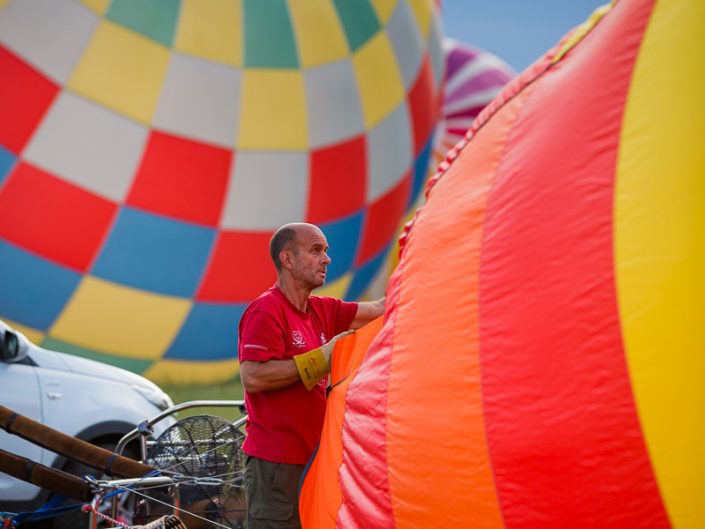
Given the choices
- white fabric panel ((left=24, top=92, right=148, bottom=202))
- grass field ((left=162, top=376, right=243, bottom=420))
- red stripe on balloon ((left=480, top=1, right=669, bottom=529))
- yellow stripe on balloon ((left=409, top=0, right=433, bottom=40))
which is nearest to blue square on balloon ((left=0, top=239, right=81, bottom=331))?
white fabric panel ((left=24, top=92, right=148, bottom=202))

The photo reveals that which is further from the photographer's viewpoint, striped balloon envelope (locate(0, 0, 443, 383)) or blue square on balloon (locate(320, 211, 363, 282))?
blue square on balloon (locate(320, 211, 363, 282))

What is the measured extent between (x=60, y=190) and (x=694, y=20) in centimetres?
559

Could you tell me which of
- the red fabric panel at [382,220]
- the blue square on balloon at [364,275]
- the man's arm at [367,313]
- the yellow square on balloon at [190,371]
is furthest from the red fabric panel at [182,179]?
the man's arm at [367,313]

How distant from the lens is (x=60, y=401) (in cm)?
539

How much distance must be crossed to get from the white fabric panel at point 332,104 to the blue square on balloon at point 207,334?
1.51m

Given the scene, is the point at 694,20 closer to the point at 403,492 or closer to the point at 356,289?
the point at 403,492

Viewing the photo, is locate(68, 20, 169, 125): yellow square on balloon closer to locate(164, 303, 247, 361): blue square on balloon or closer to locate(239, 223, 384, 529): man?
locate(164, 303, 247, 361): blue square on balloon

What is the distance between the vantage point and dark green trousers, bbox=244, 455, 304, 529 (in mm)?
3215

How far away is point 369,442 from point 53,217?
16.3 ft

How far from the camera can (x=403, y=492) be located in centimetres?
259

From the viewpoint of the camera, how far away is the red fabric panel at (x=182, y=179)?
7316mm

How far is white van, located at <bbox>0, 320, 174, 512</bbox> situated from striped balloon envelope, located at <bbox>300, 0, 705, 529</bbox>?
111 inches

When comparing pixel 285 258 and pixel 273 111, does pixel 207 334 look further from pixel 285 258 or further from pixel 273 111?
pixel 285 258

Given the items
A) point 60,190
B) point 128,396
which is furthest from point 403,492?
point 60,190
